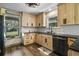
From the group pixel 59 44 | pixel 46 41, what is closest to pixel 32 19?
pixel 46 41

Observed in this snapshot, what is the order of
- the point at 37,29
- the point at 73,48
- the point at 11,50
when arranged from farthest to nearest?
1. the point at 37,29
2. the point at 11,50
3. the point at 73,48

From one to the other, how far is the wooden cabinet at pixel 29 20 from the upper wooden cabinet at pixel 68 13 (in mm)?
534

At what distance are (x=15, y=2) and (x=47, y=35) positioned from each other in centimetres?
92

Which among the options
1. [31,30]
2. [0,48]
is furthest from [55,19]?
[0,48]

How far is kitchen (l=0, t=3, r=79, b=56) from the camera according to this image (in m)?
1.91

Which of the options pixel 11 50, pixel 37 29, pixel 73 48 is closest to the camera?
pixel 73 48

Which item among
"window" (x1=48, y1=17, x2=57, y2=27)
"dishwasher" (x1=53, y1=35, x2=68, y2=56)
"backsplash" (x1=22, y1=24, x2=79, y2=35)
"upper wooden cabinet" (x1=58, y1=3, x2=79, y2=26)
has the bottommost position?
"dishwasher" (x1=53, y1=35, x2=68, y2=56)

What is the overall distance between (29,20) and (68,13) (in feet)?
3.07

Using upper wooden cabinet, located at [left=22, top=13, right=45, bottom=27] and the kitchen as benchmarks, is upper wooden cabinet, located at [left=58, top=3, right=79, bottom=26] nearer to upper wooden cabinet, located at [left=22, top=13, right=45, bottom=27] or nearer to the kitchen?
the kitchen

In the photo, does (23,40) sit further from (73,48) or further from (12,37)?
(73,48)

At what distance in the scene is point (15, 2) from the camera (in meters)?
1.91

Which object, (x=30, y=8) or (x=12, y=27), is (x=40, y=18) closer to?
(x=30, y=8)

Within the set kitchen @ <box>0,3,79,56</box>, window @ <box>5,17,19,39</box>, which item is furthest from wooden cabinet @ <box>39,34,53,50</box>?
window @ <box>5,17,19,39</box>

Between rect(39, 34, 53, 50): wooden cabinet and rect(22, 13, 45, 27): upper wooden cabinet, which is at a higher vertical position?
rect(22, 13, 45, 27): upper wooden cabinet
